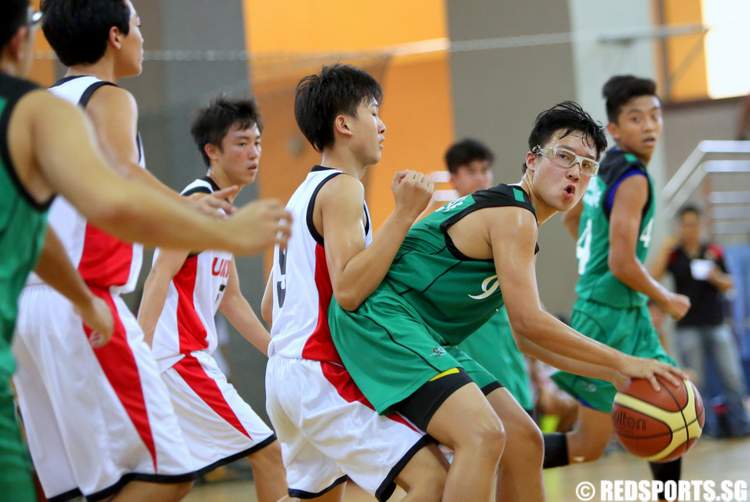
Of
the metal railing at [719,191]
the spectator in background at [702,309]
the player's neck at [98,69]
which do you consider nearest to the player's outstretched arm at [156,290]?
the player's neck at [98,69]

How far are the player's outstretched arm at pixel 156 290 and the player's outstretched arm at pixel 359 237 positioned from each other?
891 mm

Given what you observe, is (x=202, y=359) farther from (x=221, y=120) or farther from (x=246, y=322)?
(x=221, y=120)

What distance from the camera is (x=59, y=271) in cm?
265

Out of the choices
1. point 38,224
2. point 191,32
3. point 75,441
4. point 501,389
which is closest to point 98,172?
point 38,224

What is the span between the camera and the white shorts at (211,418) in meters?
4.33

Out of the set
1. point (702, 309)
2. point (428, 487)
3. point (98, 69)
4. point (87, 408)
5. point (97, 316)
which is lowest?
point (702, 309)

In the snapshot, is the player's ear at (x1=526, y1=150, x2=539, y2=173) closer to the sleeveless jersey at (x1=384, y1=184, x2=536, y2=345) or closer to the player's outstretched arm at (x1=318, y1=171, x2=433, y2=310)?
the sleeveless jersey at (x1=384, y1=184, x2=536, y2=345)

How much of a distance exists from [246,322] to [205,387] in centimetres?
48

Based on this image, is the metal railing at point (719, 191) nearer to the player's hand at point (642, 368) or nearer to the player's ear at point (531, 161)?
the player's ear at point (531, 161)

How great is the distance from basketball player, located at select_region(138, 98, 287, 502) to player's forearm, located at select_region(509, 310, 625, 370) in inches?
54.6

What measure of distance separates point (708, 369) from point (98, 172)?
337 inches

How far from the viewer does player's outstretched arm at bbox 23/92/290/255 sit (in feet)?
7.01

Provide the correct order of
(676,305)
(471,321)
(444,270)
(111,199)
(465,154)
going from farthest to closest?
(465,154) → (676,305) → (471,321) → (444,270) → (111,199)

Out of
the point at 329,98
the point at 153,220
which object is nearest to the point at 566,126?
the point at 329,98
